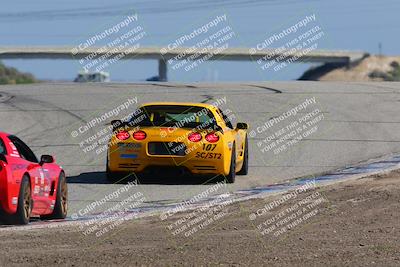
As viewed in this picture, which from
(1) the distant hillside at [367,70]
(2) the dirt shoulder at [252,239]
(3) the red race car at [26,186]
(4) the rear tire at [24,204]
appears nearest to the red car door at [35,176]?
(3) the red race car at [26,186]

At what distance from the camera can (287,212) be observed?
12.1 m

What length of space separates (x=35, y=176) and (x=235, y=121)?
14059 mm

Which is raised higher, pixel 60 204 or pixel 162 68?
pixel 60 204

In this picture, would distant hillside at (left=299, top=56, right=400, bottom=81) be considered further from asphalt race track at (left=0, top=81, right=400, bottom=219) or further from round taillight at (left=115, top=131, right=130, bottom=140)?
round taillight at (left=115, top=131, right=130, bottom=140)

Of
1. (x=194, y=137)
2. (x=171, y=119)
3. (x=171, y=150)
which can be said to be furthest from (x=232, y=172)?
(x=171, y=119)

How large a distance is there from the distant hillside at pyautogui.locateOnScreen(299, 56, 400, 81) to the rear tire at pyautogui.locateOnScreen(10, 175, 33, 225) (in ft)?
304

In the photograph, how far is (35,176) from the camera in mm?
12312

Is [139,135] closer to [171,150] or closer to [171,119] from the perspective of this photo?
[171,150]

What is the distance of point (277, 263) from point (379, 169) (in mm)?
8567

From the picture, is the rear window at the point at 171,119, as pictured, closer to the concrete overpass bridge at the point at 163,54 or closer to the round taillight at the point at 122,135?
the round taillight at the point at 122,135

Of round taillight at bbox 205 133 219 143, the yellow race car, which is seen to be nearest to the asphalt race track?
the yellow race car

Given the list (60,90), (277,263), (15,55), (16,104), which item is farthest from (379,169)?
(15,55)

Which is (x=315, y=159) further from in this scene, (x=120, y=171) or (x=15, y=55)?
(x=15, y=55)

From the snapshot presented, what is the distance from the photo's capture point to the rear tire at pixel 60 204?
13125 mm
